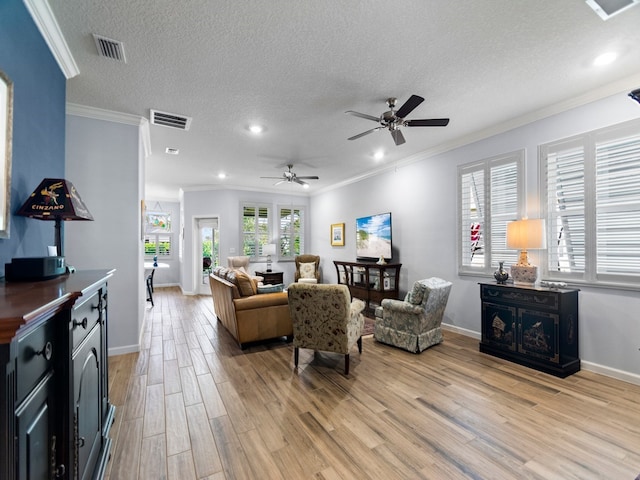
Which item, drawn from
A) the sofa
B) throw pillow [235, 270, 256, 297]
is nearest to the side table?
the sofa

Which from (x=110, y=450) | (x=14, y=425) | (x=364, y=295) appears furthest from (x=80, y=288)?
(x=364, y=295)

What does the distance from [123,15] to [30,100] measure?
87cm

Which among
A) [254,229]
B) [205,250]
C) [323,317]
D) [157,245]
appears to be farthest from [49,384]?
[157,245]

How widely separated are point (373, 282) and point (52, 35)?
5.33 meters

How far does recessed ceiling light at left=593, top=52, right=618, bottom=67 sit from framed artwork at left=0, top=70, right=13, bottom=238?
440 cm

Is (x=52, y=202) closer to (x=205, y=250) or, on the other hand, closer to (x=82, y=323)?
(x=82, y=323)

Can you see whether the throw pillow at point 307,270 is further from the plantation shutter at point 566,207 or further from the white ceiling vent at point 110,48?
the white ceiling vent at point 110,48

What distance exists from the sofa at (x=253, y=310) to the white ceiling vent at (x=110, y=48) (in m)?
2.64

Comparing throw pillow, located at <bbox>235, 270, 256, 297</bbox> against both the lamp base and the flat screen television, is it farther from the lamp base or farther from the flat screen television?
the lamp base

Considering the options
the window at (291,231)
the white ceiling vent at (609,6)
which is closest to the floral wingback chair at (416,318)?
the white ceiling vent at (609,6)

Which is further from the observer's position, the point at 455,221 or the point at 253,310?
the point at 455,221

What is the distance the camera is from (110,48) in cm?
245

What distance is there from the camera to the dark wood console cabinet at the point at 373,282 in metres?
5.53

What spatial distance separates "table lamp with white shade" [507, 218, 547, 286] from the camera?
11.0 feet
